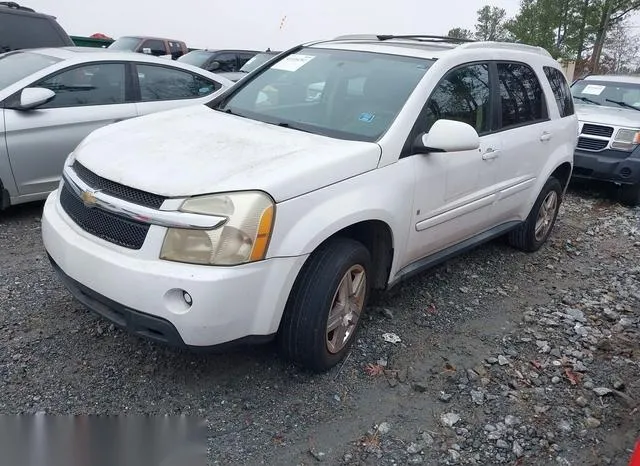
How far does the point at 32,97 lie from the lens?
15.2 feet

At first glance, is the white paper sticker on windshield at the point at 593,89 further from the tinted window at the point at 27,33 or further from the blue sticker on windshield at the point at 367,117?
the tinted window at the point at 27,33

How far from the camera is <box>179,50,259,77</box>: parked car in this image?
1263 cm

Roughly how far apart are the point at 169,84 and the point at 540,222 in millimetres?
3877

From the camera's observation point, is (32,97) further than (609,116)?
No

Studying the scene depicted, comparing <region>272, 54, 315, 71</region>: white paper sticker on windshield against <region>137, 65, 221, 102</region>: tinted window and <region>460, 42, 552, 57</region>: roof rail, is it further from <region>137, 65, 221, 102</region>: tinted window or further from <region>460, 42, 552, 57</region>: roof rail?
<region>137, 65, 221, 102</region>: tinted window

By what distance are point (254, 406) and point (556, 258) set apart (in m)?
3.54

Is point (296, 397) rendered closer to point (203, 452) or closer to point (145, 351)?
point (203, 452)

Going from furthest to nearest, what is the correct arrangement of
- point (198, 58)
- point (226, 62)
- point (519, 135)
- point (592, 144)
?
point (226, 62) < point (198, 58) < point (592, 144) < point (519, 135)

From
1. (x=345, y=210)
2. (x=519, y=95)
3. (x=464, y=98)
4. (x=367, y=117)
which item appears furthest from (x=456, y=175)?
(x=519, y=95)

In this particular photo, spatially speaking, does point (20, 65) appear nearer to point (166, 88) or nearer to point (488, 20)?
point (166, 88)

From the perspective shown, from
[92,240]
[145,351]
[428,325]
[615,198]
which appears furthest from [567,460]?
[615,198]

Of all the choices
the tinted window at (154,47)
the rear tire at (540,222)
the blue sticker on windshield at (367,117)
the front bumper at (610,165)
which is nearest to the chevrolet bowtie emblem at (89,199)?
the blue sticker on windshield at (367,117)

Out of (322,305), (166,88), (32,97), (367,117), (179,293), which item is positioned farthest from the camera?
(166,88)

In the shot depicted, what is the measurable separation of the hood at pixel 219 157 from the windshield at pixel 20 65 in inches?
88.0
